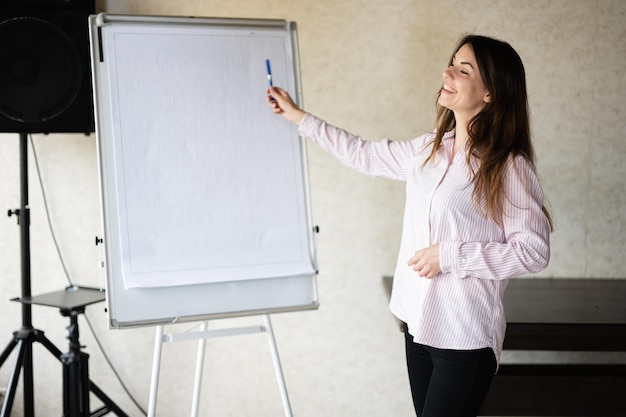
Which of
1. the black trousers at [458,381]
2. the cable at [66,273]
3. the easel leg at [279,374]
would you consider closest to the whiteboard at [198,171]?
the easel leg at [279,374]

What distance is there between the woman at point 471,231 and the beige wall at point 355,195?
0.96 metres

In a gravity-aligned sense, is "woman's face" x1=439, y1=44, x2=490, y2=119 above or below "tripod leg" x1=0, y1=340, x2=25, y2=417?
above

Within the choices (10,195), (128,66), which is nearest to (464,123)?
(128,66)

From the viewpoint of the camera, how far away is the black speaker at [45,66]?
2293 millimetres

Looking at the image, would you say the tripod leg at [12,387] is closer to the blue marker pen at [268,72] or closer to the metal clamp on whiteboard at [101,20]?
the metal clamp on whiteboard at [101,20]

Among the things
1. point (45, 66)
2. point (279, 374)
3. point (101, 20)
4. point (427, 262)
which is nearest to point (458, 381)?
point (427, 262)

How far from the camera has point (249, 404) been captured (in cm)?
289

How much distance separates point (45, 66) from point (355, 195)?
1301 millimetres

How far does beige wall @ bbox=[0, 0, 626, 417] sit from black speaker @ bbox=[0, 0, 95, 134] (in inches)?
14.5

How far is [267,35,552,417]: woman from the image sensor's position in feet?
5.38

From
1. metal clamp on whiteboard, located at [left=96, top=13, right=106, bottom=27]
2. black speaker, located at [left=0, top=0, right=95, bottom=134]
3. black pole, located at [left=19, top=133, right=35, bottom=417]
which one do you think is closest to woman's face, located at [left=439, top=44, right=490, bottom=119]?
metal clamp on whiteboard, located at [left=96, top=13, right=106, bottom=27]

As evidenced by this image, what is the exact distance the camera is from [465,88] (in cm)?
173

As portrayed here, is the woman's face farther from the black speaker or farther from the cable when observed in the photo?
the cable

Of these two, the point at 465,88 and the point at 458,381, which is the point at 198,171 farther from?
the point at 458,381
